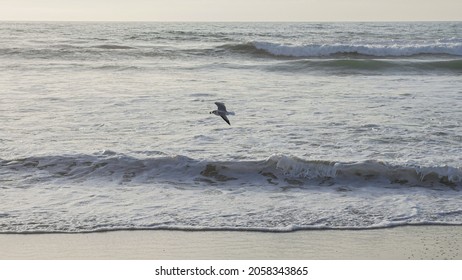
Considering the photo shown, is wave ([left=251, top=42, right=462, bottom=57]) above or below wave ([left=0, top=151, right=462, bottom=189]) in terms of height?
above

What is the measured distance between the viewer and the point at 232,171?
7434 millimetres

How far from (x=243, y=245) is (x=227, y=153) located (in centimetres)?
288

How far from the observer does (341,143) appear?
864 centimetres

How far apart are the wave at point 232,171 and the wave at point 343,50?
1744 cm

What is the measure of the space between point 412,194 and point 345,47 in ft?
63.6

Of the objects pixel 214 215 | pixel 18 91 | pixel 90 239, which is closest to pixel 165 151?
pixel 214 215

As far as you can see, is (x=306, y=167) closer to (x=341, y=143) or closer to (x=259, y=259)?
(x=341, y=143)

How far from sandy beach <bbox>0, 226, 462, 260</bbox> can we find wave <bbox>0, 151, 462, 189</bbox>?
159 centimetres

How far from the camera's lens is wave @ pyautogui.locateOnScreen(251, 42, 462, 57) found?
2491cm

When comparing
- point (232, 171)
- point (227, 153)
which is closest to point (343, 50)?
point (227, 153)

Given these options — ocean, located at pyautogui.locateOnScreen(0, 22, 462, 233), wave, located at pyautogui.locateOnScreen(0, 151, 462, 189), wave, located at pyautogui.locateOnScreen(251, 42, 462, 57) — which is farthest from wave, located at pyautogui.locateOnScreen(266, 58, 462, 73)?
wave, located at pyautogui.locateOnScreen(0, 151, 462, 189)

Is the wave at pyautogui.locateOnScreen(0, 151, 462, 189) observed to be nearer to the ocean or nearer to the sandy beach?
the ocean

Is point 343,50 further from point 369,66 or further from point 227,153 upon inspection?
point 227,153

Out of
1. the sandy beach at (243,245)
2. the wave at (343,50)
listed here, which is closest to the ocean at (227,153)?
the sandy beach at (243,245)
